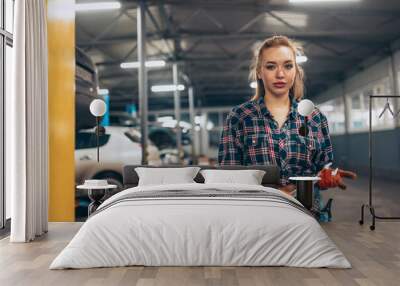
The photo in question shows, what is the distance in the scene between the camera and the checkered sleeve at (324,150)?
15.3 feet

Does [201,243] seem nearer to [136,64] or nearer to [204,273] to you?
[204,273]

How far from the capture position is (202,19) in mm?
6484

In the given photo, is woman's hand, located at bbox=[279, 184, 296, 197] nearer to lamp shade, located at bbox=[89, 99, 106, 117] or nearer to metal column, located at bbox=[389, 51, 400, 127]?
lamp shade, located at bbox=[89, 99, 106, 117]

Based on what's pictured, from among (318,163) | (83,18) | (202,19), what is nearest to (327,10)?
(202,19)

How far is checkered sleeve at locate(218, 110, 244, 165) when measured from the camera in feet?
15.5

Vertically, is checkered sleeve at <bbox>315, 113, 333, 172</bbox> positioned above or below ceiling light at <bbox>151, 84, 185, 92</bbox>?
below

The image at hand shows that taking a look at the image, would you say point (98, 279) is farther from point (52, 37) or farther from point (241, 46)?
point (241, 46)

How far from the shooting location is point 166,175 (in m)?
4.27

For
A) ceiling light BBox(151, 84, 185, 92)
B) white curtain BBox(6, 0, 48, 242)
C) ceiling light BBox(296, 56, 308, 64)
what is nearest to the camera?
white curtain BBox(6, 0, 48, 242)

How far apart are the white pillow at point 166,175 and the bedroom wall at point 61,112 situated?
101 centimetres

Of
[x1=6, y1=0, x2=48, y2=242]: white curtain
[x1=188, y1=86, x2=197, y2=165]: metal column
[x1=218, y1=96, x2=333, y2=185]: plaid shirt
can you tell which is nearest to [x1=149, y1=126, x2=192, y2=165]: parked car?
[x1=188, y1=86, x2=197, y2=165]: metal column

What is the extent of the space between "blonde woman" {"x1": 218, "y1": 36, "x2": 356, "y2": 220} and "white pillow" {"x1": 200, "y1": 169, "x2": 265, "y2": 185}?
425 millimetres

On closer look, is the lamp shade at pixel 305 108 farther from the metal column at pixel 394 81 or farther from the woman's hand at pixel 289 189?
the metal column at pixel 394 81

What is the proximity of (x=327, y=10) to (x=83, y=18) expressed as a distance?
3606 mm
